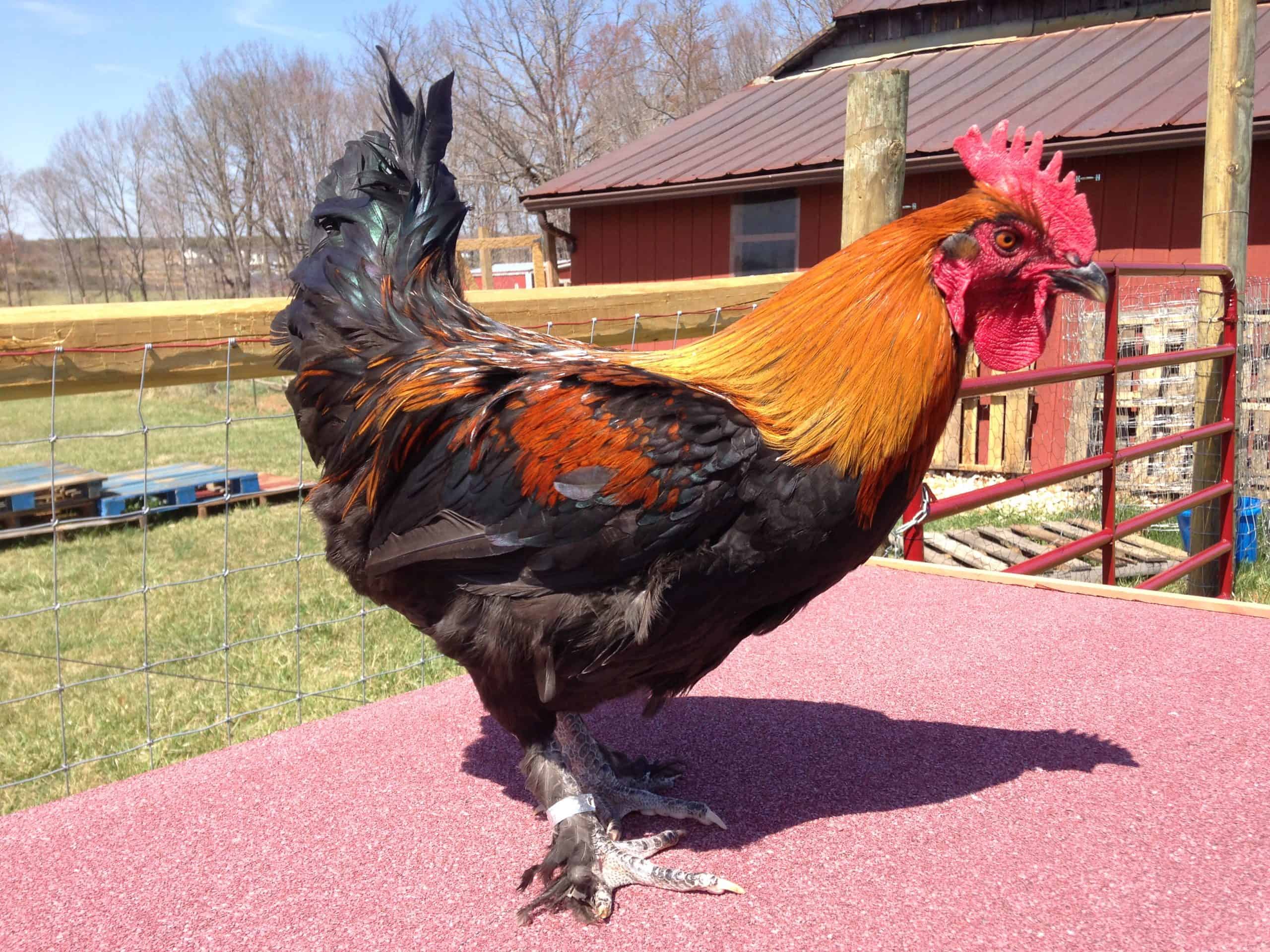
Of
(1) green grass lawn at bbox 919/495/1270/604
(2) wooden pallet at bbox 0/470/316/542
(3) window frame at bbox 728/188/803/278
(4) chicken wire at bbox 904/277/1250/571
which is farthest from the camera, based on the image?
(3) window frame at bbox 728/188/803/278

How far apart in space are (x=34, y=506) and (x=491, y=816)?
8.39 meters

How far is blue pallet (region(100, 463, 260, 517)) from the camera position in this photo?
9422 mm

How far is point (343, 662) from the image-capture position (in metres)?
5.92

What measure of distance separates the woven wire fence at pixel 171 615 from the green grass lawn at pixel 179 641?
2cm

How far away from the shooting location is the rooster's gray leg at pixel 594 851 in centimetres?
223

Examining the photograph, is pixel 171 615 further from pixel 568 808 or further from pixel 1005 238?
pixel 1005 238

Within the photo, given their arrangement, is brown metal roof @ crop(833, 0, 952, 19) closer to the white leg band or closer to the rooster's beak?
the rooster's beak

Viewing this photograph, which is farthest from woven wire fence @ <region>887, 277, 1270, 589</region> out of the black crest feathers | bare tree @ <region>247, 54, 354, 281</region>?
bare tree @ <region>247, 54, 354, 281</region>

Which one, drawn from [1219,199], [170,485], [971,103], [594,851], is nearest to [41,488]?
[170,485]

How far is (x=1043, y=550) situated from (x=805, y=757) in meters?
5.99

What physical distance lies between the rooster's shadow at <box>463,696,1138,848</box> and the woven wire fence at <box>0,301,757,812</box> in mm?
1374

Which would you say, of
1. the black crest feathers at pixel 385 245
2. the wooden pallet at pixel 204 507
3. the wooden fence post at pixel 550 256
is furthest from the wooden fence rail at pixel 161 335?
the wooden fence post at pixel 550 256

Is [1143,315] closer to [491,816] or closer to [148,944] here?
[491,816]

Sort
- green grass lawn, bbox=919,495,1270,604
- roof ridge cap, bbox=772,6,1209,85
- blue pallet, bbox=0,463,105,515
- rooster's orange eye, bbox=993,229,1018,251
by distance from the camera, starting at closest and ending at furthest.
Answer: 1. rooster's orange eye, bbox=993,229,1018,251
2. green grass lawn, bbox=919,495,1270,604
3. blue pallet, bbox=0,463,105,515
4. roof ridge cap, bbox=772,6,1209,85
